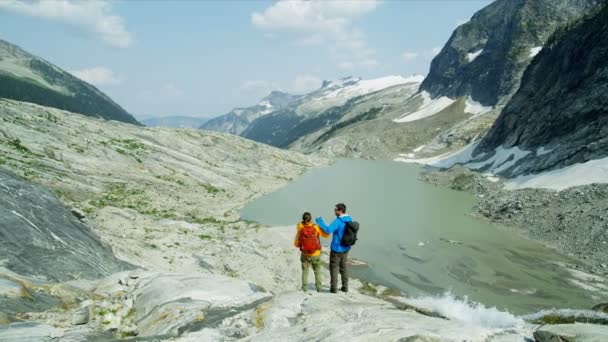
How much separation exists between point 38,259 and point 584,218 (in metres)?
40.9

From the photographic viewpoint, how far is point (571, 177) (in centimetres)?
4809

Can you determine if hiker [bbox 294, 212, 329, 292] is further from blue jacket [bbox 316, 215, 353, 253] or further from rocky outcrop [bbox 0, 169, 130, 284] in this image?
rocky outcrop [bbox 0, 169, 130, 284]

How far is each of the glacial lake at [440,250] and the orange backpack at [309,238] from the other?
1475 centimetres

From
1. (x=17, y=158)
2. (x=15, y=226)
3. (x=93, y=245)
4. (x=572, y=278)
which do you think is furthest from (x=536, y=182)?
(x=17, y=158)

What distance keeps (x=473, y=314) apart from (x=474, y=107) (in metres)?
150

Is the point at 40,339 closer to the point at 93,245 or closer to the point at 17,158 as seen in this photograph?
the point at 93,245

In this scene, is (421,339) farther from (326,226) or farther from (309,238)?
(309,238)

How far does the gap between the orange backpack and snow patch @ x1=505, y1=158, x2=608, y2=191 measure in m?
42.2

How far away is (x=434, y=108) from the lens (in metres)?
165

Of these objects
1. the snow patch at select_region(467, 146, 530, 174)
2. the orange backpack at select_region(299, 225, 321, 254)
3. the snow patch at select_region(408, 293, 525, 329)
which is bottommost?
the snow patch at select_region(408, 293, 525, 329)

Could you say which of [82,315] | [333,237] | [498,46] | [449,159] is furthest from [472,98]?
[82,315]

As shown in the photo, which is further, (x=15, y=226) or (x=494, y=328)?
(x=15, y=226)

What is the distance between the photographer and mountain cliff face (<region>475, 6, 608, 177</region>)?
5675 cm

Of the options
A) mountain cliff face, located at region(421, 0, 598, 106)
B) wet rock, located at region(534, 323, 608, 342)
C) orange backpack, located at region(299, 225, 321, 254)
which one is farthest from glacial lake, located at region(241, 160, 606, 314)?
mountain cliff face, located at region(421, 0, 598, 106)
